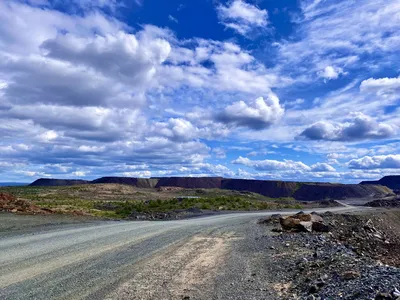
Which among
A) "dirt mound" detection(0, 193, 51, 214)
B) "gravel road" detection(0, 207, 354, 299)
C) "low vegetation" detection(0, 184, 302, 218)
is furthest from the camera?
"low vegetation" detection(0, 184, 302, 218)

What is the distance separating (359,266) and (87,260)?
7.49m

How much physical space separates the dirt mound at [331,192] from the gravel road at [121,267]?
153 metres

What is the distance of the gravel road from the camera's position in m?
8.13

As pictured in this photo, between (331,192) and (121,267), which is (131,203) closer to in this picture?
(121,267)

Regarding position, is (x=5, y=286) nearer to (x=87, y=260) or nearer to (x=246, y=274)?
(x=87, y=260)

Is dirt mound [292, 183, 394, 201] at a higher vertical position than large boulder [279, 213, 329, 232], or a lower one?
higher

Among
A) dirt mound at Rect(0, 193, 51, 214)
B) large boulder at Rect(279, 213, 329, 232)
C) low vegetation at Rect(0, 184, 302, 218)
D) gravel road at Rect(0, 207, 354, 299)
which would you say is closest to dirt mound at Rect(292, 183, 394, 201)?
low vegetation at Rect(0, 184, 302, 218)

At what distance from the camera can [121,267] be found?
34.9ft

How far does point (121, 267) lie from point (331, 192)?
166629 millimetres

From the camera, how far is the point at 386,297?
655 cm

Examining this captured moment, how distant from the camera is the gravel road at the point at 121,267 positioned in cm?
813

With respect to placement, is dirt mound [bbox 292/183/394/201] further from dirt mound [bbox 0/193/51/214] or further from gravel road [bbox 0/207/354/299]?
gravel road [bbox 0/207/354/299]

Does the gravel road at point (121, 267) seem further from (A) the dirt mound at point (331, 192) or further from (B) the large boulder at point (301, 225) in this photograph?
(A) the dirt mound at point (331, 192)

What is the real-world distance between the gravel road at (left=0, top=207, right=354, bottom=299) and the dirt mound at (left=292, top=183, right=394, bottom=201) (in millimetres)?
152673
